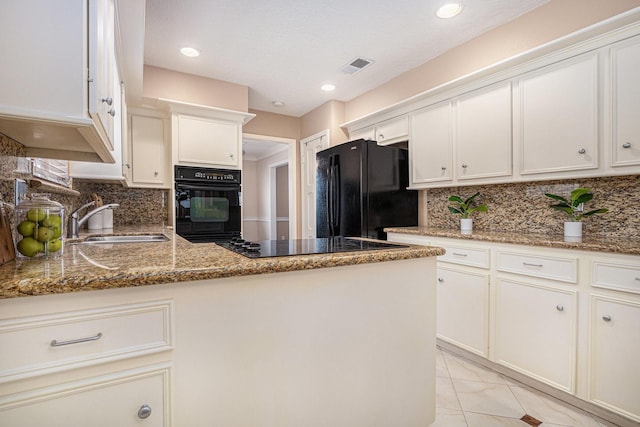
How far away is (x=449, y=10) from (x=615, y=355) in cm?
235

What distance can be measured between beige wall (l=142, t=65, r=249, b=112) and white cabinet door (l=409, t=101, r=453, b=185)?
1.90 meters

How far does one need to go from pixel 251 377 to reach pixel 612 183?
7.96 ft

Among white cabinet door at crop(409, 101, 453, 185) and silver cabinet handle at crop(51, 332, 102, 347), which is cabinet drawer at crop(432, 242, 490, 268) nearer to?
white cabinet door at crop(409, 101, 453, 185)

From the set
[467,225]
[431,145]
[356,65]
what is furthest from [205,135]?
[467,225]

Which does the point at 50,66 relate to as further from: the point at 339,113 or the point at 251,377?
the point at 339,113

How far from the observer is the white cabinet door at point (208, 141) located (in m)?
3.33

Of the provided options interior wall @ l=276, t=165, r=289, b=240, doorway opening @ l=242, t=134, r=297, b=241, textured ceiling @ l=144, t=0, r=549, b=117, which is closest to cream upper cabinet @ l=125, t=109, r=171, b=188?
textured ceiling @ l=144, t=0, r=549, b=117

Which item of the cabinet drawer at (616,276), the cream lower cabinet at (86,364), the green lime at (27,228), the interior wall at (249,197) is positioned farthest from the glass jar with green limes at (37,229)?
the interior wall at (249,197)

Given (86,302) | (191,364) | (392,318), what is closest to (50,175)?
(86,302)

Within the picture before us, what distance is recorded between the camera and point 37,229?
1178mm

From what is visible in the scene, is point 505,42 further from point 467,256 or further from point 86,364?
point 86,364

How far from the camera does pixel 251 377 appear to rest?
108cm

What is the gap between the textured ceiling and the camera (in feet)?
7.51

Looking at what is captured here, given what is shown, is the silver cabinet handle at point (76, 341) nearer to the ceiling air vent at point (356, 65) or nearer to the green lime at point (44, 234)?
the green lime at point (44, 234)
